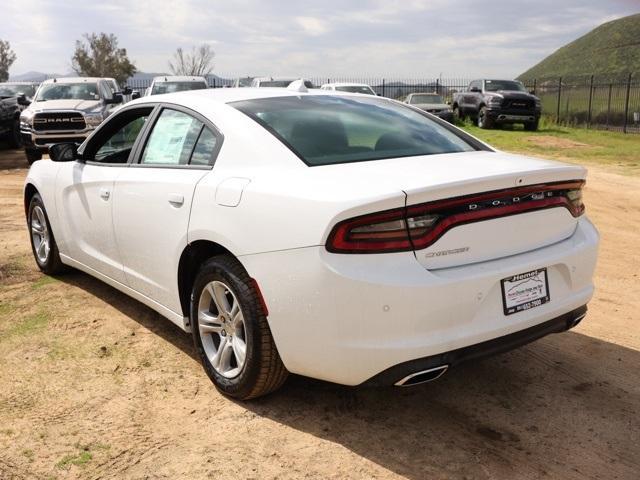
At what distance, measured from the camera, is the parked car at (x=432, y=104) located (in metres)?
25.0

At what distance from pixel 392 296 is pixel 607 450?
1247mm

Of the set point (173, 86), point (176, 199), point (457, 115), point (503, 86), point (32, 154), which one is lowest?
point (457, 115)

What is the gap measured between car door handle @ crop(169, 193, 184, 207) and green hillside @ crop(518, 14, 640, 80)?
66.5 metres

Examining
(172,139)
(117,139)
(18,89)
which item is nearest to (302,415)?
(172,139)

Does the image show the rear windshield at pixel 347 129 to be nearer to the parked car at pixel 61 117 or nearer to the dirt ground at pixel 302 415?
the dirt ground at pixel 302 415

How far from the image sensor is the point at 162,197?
12.5 feet

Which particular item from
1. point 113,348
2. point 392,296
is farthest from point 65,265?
point 392,296

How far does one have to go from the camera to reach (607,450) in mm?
3002

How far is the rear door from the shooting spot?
3.67 meters

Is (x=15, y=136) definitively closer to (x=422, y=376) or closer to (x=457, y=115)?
(x=457, y=115)

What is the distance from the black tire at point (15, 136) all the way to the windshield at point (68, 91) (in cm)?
227

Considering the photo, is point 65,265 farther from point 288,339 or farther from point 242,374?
point 288,339

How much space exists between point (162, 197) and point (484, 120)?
864 inches

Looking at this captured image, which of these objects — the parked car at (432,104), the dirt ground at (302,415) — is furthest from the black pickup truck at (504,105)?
the dirt ground at (302,415)
